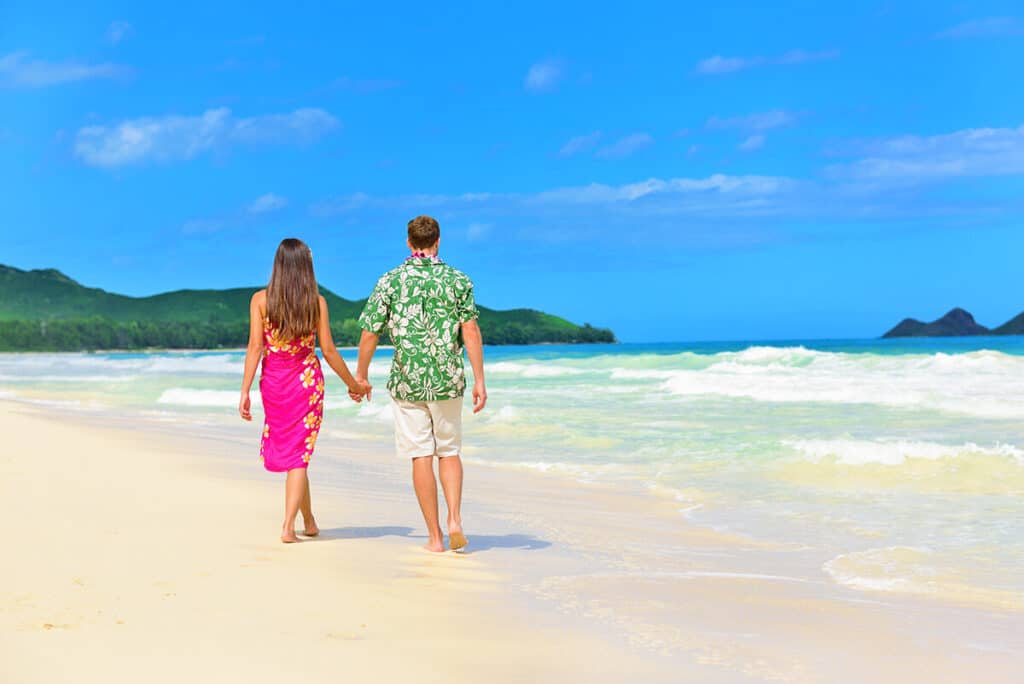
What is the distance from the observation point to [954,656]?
406 cm

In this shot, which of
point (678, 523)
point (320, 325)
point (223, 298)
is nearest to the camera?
point (320, 325)

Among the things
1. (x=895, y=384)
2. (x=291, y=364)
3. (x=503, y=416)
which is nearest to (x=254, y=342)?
(x=291, y=364)

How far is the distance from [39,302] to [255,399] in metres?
185

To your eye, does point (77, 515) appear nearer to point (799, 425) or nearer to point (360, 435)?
point (360, 435)

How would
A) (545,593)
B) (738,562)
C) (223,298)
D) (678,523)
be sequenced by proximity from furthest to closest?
(223,298) → (678,523) → (738,562) → (545,593)

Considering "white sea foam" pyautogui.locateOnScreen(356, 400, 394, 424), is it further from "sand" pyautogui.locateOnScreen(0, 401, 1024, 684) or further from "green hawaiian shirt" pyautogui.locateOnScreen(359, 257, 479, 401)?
"green hawaiian shirt" pyautogui.locateOnScreen(359, 257, 479, 401)

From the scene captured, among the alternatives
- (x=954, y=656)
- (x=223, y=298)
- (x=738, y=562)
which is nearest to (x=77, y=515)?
(x=738, y=562)

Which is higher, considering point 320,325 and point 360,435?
point 320,325

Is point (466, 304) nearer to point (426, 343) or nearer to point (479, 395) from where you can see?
point (426, 343)

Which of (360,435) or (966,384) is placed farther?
(966,384)

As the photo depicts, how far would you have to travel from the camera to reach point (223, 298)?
7303 inches

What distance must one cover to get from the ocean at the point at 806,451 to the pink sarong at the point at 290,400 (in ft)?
10.3

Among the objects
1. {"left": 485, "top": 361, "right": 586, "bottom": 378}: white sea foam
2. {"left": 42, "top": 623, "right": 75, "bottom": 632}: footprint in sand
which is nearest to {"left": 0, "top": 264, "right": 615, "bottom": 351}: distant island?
{"left": 485, "top": 361, "right": 586, "bottom": 378}: white sea foam

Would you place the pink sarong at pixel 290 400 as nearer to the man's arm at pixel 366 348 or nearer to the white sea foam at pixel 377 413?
the man's arm at pixel 366 348
